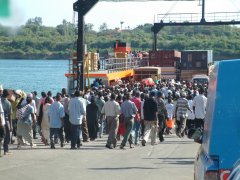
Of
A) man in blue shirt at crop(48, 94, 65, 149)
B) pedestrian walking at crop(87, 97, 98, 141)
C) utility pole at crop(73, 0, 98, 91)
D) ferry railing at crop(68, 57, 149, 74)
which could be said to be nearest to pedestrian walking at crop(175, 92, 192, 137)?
pedestrian walking at crop(87, 97, 98, 141)

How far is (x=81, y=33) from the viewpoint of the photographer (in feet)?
106

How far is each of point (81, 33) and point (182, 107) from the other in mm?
10504

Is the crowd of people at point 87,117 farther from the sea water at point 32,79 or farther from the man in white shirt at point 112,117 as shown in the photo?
the sea water at point 32,79

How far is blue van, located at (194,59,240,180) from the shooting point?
24.0 feet

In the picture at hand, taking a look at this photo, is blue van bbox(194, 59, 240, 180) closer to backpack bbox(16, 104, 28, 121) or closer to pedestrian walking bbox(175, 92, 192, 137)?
backpack bbox(16, 104, 28, 121)

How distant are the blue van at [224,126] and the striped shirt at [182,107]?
1500 centimetres

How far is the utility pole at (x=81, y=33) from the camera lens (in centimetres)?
3177

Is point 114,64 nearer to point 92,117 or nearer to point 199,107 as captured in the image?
point 92,117

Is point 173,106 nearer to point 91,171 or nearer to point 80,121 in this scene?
point 80,121

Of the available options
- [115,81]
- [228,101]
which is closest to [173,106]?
[115,81]

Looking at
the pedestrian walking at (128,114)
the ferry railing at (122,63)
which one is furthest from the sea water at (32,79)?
the pedestrian walking at (128,114)

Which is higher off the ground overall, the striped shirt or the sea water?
the striped shirt

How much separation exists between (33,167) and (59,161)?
1140mm

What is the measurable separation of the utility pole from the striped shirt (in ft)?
30.9
